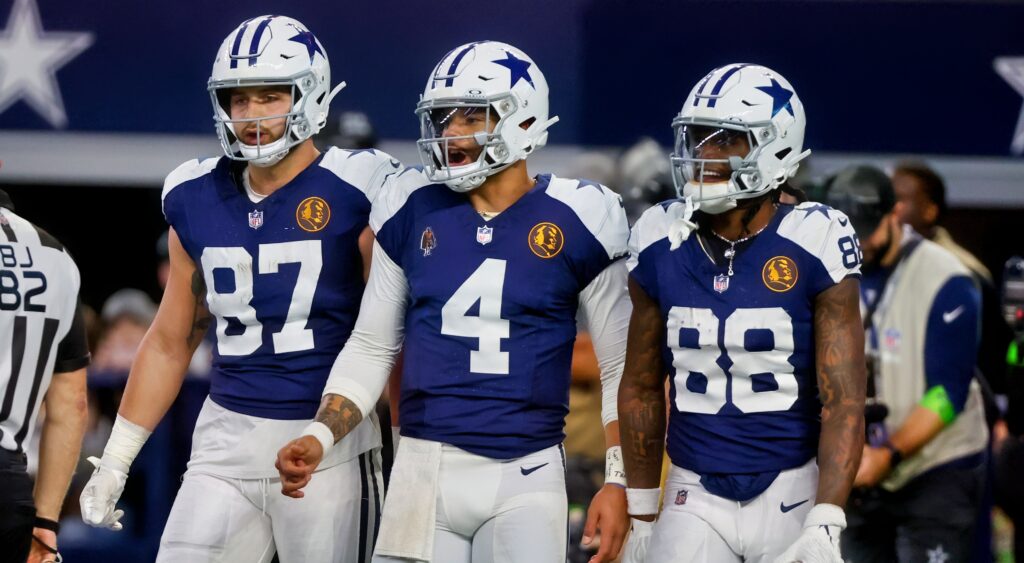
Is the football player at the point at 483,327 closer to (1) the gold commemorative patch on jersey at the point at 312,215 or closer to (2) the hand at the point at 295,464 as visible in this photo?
(2) the hand at the point at 295,464

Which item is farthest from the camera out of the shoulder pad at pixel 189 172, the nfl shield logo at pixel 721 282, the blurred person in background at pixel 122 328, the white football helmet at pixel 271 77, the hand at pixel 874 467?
the blurred person in background at pixel 122 328

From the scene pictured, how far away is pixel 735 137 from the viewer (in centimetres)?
375

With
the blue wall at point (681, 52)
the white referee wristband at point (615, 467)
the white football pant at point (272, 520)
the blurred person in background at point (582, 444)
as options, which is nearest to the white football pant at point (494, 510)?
the white referee wristband at point (615, 467)

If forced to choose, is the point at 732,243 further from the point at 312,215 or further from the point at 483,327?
the point at 312,215

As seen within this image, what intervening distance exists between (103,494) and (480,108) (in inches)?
49.5

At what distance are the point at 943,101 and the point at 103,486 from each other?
4.29 m

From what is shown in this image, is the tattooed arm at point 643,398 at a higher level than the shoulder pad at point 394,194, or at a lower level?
lower

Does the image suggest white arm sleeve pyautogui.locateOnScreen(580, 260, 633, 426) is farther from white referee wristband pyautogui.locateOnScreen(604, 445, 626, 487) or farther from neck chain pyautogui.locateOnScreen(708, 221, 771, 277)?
neck chain pyautogui.locateOnScreen(708, 221, 771, 277)

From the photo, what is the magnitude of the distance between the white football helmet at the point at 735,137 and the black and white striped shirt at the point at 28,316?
147 centimetres

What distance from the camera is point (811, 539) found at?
3.44m

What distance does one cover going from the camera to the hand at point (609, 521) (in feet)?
12.2

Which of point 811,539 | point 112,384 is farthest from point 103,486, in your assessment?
point 112,384

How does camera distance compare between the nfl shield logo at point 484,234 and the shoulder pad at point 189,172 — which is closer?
the nfl shield logo at point 484,234

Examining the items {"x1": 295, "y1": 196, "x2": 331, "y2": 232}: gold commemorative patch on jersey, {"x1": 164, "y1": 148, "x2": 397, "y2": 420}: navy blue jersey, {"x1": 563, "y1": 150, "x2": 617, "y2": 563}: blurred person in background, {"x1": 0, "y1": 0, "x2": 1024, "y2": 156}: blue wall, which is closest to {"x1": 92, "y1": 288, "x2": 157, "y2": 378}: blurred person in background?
{"x1": 0, "y1": 0, "x2": 1024, "y2": 156}: blue wall
